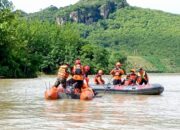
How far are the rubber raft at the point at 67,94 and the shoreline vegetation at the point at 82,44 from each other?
1229 inches

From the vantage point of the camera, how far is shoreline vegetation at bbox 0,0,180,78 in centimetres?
5478

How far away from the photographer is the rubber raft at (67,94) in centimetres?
2034

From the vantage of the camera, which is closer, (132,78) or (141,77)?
(132,78)

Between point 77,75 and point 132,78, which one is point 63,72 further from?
point 132,78

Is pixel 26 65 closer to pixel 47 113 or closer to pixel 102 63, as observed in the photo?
pixel 102 63

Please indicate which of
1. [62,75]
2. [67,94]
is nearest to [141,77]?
[62,75]

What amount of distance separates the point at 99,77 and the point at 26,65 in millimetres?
31155

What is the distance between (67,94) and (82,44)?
65675 millimetres

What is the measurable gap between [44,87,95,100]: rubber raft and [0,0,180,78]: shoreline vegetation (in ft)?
102

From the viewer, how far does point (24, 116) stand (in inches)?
553

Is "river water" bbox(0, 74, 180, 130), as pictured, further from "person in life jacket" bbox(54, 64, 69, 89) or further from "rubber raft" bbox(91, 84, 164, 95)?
"rubber raft" bbox(91, 84, 164, 95)

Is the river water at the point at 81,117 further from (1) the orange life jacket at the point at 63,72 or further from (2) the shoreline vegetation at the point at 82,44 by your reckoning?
(2) the shoreline vegetation at the point at 82,44

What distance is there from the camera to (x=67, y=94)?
2062cm

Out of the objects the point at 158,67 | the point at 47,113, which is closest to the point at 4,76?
the point at 47,113
